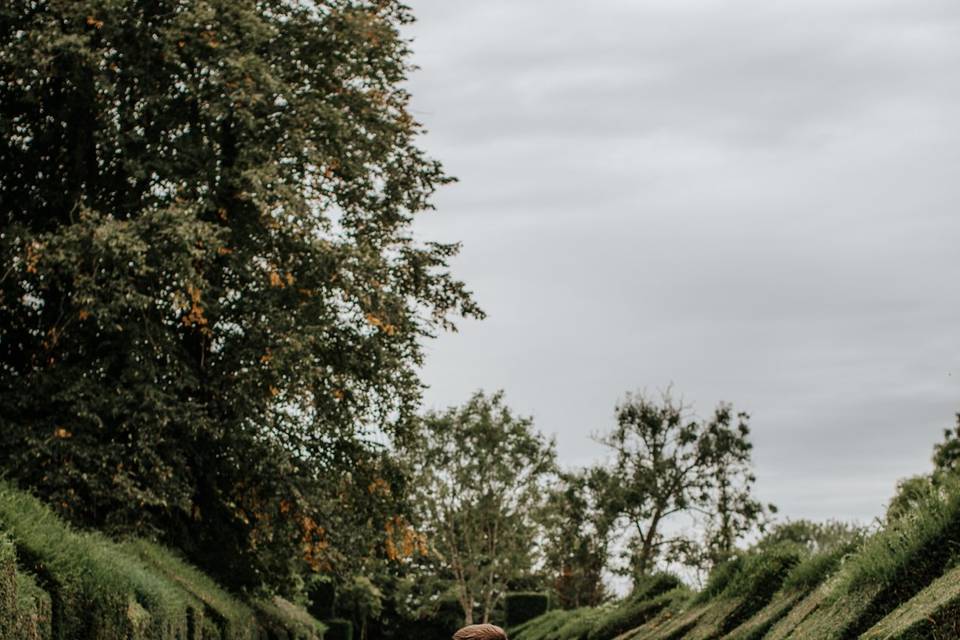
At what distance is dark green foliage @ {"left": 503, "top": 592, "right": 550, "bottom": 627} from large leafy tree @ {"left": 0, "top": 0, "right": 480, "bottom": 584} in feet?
125

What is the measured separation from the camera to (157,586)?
12312 mm

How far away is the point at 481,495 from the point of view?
6500 cm

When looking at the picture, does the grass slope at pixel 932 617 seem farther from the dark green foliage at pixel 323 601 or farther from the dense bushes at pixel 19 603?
the dark green foliage at pixel 323 601

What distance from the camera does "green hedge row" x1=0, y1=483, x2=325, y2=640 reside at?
27.3 feet

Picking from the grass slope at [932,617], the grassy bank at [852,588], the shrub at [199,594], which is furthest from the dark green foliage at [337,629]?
the grass slope at [932,617]

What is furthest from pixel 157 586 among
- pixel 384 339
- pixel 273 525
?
pixel 384 339

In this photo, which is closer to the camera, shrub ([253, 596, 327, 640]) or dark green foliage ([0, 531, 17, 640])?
dark green foliage ([0, 531, 17, 640])

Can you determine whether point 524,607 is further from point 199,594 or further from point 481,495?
point 199,594

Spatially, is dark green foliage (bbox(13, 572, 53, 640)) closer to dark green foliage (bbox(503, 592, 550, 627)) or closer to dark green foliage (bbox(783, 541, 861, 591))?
dark green foliage (bbox(783, 541, 861, 591))

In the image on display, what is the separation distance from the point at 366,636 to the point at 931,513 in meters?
60.9

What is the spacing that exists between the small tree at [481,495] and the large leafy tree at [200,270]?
42.1 meters

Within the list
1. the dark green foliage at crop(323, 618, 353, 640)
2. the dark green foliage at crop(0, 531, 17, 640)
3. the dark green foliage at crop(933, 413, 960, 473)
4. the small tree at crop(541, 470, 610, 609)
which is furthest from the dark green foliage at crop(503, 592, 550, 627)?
the dark green foliage at crop(0, 531, 17, 640)

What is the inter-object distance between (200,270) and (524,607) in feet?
138

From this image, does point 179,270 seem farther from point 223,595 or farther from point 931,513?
point 931,513
